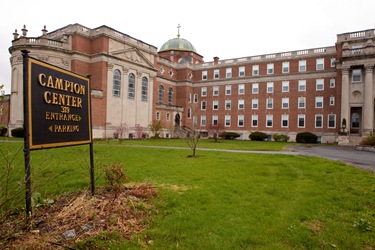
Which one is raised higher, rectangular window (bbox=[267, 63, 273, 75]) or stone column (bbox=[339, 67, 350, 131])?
rectangular window (bbox=[267, 63, 273, 75])

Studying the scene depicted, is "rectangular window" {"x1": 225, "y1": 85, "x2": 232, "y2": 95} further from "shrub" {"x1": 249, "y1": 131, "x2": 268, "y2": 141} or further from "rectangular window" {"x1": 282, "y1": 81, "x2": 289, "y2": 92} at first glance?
"shrub" {"x1": 249, "y1": 131, "x2": 268, "y2": 141}

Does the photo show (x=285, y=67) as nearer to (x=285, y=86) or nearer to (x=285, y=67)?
(x=285, y=67)

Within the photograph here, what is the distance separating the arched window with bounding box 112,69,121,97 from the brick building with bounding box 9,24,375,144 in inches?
5.8

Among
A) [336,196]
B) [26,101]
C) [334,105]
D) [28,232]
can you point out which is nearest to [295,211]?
[336,196]

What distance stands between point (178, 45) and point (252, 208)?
56.3 metres

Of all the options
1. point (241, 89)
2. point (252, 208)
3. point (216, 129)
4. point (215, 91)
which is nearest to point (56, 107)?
point (252, 208)

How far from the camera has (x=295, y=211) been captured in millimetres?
5570

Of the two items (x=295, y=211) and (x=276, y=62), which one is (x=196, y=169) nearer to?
(x=295, y=211)

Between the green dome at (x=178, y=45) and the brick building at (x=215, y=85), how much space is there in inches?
36.7

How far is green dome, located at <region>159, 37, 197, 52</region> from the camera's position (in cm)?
5797

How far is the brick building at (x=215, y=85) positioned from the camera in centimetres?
3350

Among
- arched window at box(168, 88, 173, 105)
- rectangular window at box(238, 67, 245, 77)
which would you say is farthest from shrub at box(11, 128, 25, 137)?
rectangular window at box(238, 67, 245, 77)

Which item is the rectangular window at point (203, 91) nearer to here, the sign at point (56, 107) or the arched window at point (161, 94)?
the arched window at point (161, 94)

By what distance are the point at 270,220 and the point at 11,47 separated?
3977 cm
